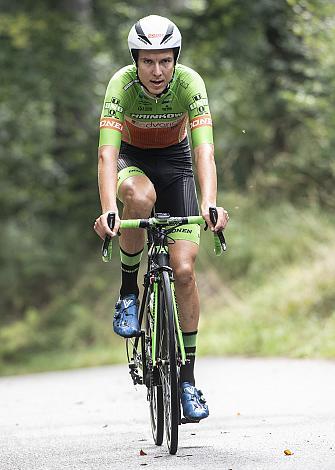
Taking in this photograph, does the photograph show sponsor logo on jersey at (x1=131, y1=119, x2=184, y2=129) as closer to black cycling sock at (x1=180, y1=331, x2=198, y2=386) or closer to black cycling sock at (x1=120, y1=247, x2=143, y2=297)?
black cycling sock at (x1=120, y1=247, x2=143, y2=297)

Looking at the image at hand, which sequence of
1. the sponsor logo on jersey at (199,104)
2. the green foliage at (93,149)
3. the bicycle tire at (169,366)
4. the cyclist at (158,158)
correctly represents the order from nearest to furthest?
the bicycle tire at (169,366) → the cyclist at (158,158) → the sponsor logo on jersey at (199,104) → the green foliage at (93,149)

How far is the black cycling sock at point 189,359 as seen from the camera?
6.26 meters

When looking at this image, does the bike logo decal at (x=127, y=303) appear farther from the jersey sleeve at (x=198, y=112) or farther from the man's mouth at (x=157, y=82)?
the man's mouth at (x=157, y=82)

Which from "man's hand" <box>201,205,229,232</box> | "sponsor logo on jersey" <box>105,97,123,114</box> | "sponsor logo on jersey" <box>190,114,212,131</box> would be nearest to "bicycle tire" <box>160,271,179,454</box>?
"man's hand" <box>201,205,229,232</box>

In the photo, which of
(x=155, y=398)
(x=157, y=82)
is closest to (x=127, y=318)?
(x=155, y=398)

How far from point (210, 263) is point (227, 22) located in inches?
197

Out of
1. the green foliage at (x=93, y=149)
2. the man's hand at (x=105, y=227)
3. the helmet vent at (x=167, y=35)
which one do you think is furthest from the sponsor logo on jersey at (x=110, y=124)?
the green foliage at (x=93, y=149)

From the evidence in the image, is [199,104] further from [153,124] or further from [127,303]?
[127,303]

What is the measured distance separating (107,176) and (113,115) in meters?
0.43

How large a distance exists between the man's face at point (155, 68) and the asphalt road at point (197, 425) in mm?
2191

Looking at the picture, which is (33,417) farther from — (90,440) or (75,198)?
(75,198)

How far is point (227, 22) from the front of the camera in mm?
20359

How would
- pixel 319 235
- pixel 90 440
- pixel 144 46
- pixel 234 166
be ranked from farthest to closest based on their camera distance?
pixel 234 166
pixel 319 235
pixel 90 440
pixel 144 46

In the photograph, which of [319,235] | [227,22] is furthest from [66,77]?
[319,235]
